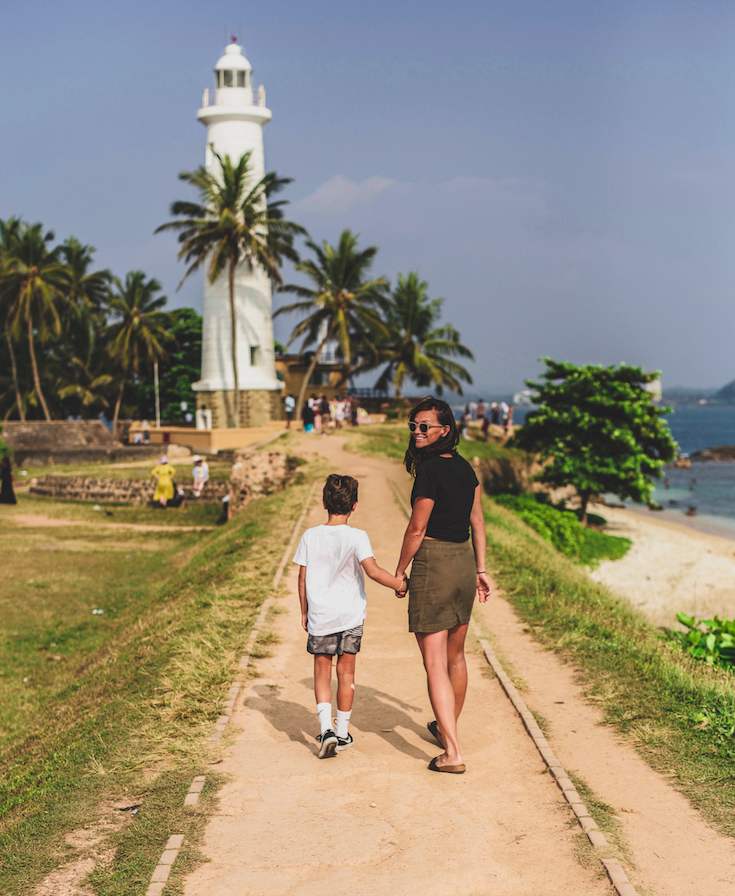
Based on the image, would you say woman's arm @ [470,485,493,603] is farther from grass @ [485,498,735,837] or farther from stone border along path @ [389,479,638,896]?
grass @ [485,498,735,837]

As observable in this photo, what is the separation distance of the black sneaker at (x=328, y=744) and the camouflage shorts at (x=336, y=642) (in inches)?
19.9

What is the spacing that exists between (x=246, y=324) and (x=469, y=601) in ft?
103

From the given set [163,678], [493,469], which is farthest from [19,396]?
[163,678]

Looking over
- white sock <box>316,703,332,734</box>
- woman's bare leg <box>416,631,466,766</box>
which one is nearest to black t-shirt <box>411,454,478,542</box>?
woman's bare leg <box>416,631,466,766</box>

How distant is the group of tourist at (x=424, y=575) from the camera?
4598 millimetres

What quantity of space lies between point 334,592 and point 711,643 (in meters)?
5.53

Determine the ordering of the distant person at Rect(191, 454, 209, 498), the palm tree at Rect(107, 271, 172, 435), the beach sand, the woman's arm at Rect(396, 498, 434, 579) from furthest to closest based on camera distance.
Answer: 1. the palm tree at Rect(107, 271, 172, 435)
2. the distant person at Rect(191, 454, 209, 498)
3. the beach sand
4. the woman's arm at Rect(396, 498, 434, 579)

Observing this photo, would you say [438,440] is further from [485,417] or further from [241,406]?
[485,417]

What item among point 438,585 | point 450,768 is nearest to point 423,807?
point 450,768

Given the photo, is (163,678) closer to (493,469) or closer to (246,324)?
(493,469)

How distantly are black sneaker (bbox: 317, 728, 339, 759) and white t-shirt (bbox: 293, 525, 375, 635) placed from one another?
0.65 meters

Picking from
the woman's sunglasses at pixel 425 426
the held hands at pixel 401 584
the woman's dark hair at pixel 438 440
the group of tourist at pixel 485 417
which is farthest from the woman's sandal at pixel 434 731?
the group of tourist at pixel 485 417

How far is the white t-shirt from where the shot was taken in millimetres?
4895

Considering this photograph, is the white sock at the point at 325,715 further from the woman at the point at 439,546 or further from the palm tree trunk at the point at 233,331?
the palm tree trunk at the point at 233,331
